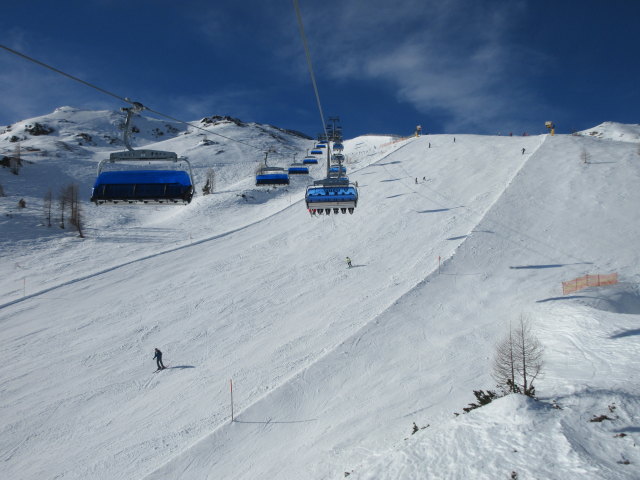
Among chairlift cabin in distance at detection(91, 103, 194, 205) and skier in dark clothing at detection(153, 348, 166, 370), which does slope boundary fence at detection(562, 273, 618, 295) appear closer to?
chairlift cabin in distance at detection(91, 103, 194, 205)

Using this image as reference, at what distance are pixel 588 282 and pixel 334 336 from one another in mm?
14820

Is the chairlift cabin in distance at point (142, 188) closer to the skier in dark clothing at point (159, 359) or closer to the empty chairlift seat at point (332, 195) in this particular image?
the empty chairlift seat at point (332, 195)

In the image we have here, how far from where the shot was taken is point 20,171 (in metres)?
57.4

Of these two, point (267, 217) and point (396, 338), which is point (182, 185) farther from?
point (267, 217)

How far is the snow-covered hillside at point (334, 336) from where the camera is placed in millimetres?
10656

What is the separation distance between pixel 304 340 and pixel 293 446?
6061mm

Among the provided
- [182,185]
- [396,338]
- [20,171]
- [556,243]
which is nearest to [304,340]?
[396,338]

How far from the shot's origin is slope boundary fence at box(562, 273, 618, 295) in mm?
20344

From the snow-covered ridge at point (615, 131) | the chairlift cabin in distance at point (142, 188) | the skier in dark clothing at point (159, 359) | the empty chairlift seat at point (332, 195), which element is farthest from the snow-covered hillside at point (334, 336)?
the snow-covered ridge at point (615, 131)

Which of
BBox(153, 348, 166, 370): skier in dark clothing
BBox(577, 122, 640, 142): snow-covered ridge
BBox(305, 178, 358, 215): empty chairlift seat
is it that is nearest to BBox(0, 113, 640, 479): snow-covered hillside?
BBox(153, 348, 166, 370): skier in dark clothing

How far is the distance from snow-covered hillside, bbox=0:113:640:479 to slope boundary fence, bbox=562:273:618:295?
51cm

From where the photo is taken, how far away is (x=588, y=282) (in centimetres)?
2067

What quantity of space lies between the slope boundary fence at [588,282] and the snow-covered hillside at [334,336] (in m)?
0.51

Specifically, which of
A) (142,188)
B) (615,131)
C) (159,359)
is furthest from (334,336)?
(615,131)
